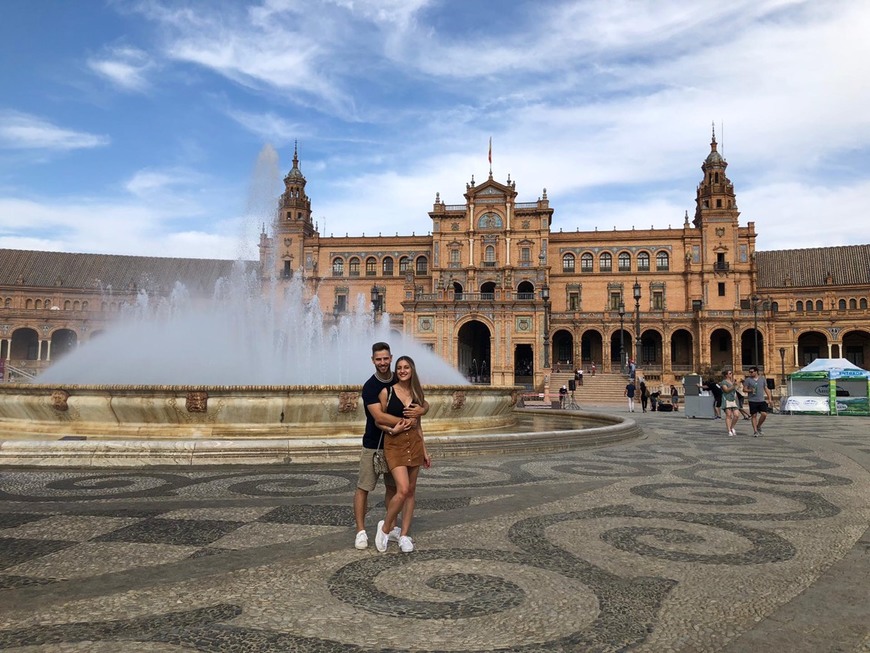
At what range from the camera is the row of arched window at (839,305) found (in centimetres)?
6056

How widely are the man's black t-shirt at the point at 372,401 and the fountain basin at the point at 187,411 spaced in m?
5.80

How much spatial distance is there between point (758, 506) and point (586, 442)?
A: 5615 millimetres

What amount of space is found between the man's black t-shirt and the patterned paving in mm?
826

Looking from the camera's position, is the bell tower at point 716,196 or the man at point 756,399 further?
the bell tower at point 716,196

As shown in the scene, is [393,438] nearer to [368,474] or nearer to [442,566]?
[368,474]

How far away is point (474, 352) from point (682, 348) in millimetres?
21266

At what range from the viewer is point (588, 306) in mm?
63781

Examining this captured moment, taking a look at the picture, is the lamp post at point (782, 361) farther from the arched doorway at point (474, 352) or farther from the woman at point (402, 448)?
the woman at point (402, 448)

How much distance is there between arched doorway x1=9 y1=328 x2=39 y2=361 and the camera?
6756cm

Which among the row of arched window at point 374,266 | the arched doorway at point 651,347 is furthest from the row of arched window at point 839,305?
the row of arched window at point 374,266

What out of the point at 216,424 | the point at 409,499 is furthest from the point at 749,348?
the point at 409,499

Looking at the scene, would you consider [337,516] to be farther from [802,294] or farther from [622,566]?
[802,294]

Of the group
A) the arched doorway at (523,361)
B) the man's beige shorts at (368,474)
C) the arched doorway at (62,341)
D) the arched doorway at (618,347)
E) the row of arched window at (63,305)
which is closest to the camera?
the man's beige shorts at (368,474)

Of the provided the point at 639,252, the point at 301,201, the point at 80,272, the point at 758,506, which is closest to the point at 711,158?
the point at 639,252
